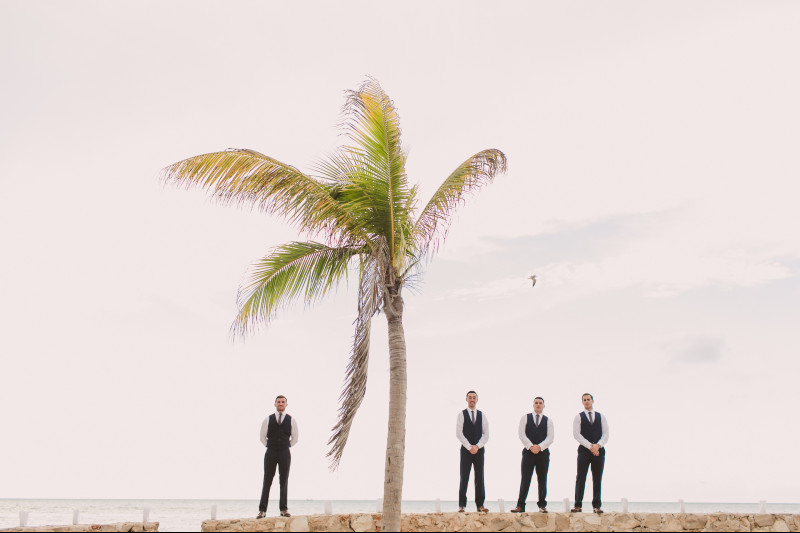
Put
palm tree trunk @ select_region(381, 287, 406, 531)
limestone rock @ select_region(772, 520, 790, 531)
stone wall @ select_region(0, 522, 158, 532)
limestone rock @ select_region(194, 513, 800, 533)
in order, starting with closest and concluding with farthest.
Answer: palm tree trunk @ select_region(381, 287, 406, 531), stone wall @ select_region(0, 522, 158, 532), limestone rock @ select_region(194, 513, 800, 533), limestone rock @ select_region(772, 520, 790, 531)

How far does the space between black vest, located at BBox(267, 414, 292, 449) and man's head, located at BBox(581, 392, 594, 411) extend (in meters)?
4.72

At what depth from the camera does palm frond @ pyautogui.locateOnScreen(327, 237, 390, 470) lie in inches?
386

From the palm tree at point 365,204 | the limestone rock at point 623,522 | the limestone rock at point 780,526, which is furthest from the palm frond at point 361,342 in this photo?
the limestone rock at point 780,526

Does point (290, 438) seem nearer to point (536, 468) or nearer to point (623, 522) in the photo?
point (536, 468)

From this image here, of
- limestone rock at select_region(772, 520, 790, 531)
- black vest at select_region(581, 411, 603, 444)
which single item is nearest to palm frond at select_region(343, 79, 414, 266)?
black vest at select_region(581, 411, 603, 444)

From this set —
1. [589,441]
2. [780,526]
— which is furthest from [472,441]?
[780,526]

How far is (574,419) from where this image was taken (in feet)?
38.2

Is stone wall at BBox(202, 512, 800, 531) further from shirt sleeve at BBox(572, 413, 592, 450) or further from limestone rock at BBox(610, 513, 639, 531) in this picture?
shirt sleeve at BBox(572, 413, 592, 450)

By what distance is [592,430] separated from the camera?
37.8ft

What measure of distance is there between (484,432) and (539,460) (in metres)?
0.98

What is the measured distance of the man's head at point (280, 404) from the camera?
1097cm

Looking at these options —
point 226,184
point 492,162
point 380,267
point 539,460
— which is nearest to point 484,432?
point 539,460

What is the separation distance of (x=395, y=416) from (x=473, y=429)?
96.6 inches

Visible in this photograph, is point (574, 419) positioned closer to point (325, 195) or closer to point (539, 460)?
point (539, 460)
